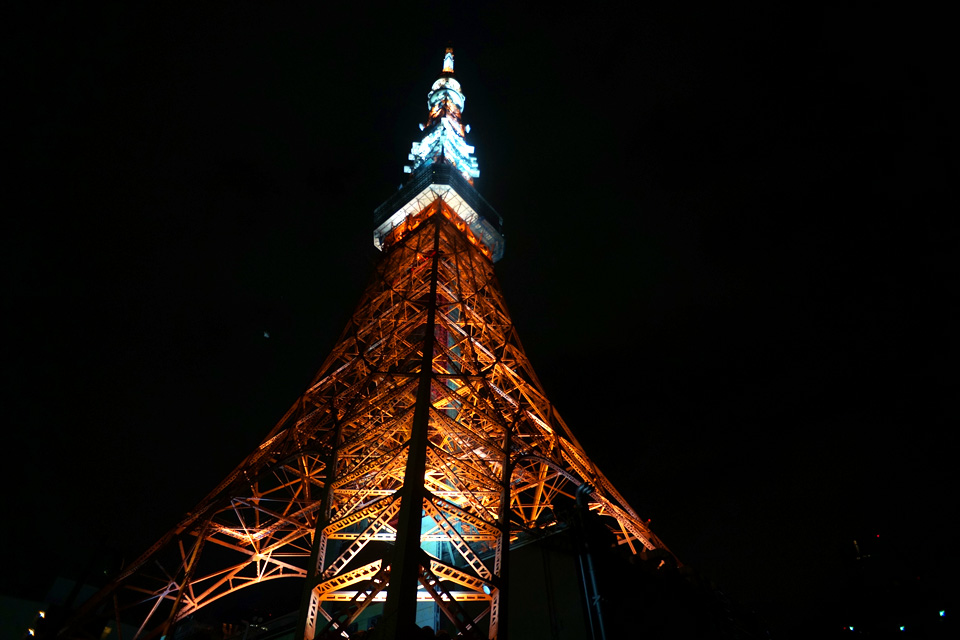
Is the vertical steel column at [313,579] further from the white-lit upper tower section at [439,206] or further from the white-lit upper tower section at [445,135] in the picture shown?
the white-lit upper tower section at [445,135]

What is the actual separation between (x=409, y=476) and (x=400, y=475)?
4.81m

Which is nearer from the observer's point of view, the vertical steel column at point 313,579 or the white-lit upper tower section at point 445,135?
the vertical steel column at point 313,579

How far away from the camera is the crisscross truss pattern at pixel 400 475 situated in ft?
34.8

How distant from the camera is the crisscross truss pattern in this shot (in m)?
10.6

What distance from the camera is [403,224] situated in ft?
86.3

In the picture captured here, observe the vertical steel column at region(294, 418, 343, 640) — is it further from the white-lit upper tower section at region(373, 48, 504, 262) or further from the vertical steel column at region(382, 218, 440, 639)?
the white-lit upper tower section at region(373, 48, 504, 262)

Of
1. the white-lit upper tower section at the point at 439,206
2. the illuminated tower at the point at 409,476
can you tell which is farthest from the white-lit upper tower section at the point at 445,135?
the illuminated tower at the point at 409,476

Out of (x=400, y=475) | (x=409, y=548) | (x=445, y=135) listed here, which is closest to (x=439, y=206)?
(x=445, y=135)

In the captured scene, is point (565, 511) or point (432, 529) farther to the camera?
point (432, 529)

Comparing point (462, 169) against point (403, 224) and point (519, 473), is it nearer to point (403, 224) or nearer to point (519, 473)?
point (403, 224)

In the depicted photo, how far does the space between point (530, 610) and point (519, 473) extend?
13.2ft

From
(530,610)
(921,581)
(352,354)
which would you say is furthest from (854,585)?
(352,354)

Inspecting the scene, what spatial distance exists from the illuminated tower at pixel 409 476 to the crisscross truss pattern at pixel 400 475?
54mm

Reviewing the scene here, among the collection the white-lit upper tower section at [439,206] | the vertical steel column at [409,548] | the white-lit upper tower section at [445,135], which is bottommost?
the vertical steel column at [409,548]
